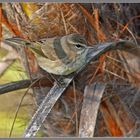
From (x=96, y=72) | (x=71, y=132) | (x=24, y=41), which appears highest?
(x=24, y=41)

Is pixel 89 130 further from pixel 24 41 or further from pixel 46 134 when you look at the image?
pixel 24 41

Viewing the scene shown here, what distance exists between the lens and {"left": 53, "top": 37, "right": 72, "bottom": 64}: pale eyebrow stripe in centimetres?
195

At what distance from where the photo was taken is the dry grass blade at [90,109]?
6.30ft

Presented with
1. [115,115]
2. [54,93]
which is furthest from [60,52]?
[115,115]

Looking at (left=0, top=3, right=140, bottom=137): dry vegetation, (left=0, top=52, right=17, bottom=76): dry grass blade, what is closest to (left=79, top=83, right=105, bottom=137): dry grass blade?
(left=0, top=3, right=140, bottom=137): dry vegetation

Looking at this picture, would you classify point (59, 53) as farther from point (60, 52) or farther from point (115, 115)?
point (115, 115)

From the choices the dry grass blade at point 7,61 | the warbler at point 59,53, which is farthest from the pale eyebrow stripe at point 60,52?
the dry grass blade at point 7,61

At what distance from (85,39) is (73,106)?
0.59 ft

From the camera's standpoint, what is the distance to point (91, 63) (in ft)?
6.38

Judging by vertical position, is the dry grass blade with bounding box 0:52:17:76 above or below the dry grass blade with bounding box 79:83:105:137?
above

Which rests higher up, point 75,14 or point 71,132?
point 75,14

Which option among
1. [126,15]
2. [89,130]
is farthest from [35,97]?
[126,15]

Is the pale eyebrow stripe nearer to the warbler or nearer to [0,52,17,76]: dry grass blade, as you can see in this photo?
the warbler

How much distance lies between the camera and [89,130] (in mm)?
1935
